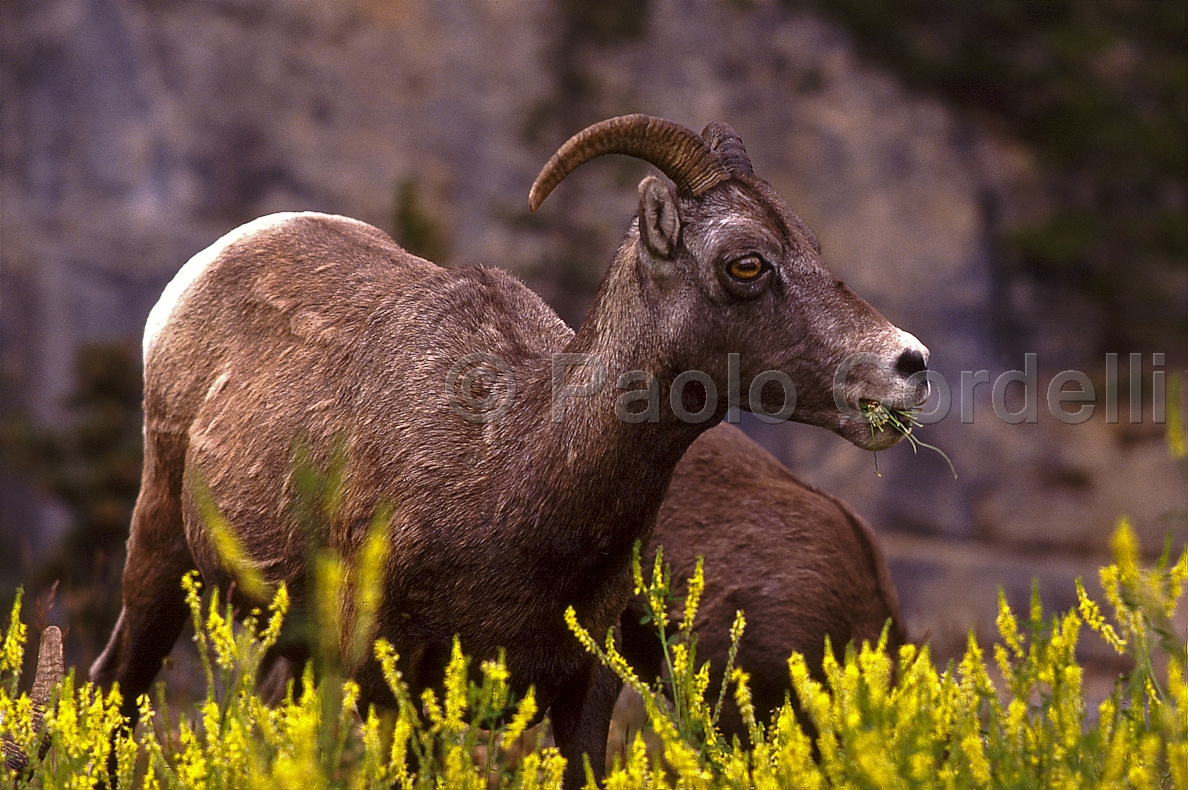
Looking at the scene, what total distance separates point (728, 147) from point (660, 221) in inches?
19.0

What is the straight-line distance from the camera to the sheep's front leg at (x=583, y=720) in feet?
13.4

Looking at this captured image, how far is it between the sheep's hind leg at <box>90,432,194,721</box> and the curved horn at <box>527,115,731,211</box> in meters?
1.94

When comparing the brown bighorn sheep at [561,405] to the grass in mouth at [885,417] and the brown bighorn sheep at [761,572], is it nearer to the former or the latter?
the grass in mouth at [885,417]

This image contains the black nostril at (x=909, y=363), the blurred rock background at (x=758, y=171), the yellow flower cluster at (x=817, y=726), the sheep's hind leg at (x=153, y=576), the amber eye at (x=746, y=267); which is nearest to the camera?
the yellow flower cluster at (x=817, y=726)

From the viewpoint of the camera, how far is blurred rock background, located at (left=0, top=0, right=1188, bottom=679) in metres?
12.4

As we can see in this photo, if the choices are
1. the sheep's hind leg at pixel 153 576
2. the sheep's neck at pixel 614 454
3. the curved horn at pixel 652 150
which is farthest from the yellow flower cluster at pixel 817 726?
the sheep's hind leg at pixel 153 576

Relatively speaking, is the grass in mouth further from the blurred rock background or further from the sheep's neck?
the blurred rock background

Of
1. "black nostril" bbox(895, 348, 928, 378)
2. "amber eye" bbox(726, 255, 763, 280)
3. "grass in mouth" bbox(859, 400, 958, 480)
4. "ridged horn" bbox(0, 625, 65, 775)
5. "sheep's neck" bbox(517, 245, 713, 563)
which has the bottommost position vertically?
"ridged horn" bbox(0, 625, 65, 775)

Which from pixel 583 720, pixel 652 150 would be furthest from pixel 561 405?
pixel 583 720

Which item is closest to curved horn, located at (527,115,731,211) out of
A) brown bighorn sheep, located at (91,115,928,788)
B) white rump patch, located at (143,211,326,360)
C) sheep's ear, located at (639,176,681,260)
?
brown bighorn sheep, located at (91,115,928,788)

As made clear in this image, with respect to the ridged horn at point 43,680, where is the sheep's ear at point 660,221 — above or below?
above

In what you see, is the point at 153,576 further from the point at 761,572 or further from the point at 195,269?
the point at 761,572

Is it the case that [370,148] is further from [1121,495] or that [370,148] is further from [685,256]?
[685,256]

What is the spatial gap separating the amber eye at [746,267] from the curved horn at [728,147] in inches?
15.2
